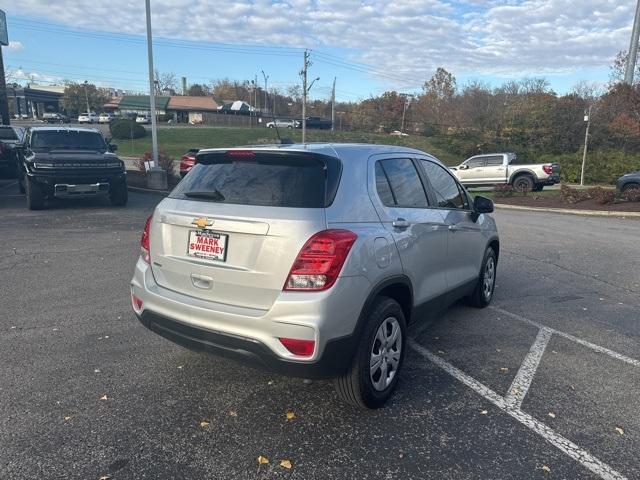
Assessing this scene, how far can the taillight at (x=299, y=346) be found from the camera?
2.88 meters

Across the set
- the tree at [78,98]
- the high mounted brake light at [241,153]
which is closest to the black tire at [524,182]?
the high mounted brake light at [241,153]

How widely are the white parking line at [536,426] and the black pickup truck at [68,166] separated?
Result: 9.61 m

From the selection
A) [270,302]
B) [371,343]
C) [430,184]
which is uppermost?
[430,184]

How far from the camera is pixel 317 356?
9.53 ft

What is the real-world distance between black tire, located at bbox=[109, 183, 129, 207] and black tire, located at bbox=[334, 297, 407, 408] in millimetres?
10345

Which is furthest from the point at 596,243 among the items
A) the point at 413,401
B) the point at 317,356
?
the point at 317,356

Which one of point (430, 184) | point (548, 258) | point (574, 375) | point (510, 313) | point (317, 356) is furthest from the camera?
point (548, 258)

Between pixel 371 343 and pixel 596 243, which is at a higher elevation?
pixel 371 343

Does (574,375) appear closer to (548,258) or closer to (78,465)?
(78,465)

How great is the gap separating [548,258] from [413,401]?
5971 mm

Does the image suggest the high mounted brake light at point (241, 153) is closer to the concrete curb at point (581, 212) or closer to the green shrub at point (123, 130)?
the concrete curb at point (581, 212)

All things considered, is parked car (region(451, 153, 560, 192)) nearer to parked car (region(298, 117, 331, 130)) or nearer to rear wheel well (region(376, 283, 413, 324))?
rear wheel well (region(376, 283, 413, 324))

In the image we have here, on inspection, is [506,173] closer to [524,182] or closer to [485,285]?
[524,182]

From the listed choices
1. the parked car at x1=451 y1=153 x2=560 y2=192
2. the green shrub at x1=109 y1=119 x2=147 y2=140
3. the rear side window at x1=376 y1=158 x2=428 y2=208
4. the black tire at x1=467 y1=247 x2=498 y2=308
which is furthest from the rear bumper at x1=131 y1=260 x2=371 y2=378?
the green shrub at x1=109 y1=119 x2=147 y2=140
